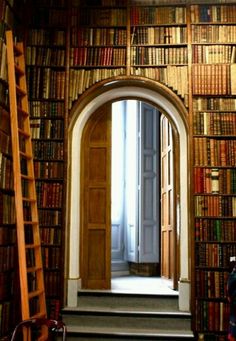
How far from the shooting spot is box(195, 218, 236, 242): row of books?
4.59 metres

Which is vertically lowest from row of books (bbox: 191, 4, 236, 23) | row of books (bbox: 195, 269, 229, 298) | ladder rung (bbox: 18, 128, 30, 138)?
row of books (bbox: 195, 269, 229, 298)

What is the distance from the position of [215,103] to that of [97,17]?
1683mm

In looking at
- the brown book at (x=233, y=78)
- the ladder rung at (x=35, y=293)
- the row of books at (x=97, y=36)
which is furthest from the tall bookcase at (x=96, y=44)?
the ladder rung at (x=35, y=293)

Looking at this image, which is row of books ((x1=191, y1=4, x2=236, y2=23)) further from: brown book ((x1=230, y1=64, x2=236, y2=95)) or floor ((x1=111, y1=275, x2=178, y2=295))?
floor ((x1=111, y1=275, x2=178, y2=295))

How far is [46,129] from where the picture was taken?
16.0ft

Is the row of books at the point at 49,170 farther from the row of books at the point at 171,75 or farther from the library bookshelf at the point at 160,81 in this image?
the row of books at the point at 171,75

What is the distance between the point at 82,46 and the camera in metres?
5.00

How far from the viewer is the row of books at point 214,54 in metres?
4.86

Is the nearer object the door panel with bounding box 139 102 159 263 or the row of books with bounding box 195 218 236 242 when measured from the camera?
the row of books with bounding box 195 218 236 242

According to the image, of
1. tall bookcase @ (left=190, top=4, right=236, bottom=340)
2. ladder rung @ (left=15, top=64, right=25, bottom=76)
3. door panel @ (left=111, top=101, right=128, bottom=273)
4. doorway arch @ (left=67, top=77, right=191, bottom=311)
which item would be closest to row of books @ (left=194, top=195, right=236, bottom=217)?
tall bookcase @ (left=190, top=4, right=236, bottom=340)

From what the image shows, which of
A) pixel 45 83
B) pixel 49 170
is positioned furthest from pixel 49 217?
pixel 45 83

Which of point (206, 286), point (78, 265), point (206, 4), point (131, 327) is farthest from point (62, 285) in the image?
point (206, 4)

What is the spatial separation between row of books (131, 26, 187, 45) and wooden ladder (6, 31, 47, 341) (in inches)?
51.6

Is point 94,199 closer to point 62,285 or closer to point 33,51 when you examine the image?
point 62,285
